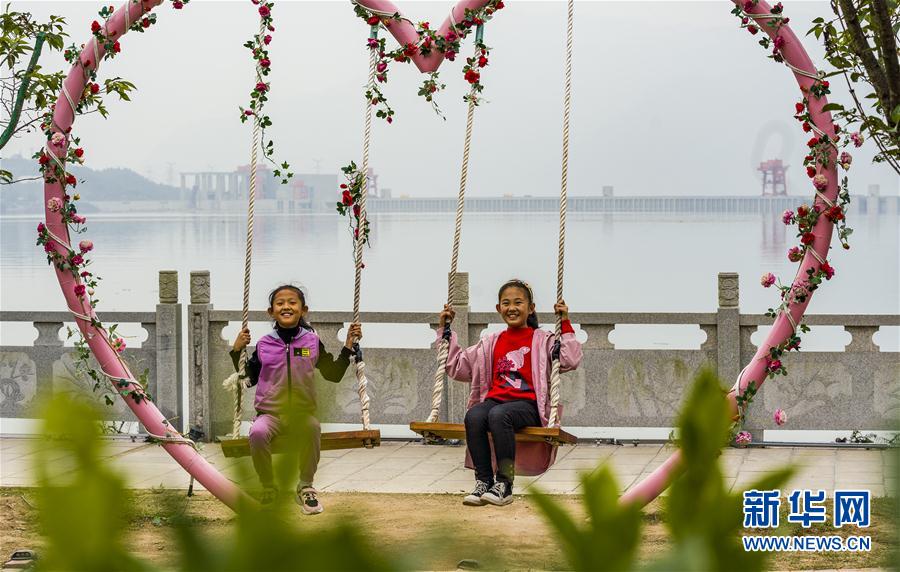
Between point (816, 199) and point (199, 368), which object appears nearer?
point (816, 199)

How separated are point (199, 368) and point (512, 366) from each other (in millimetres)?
3234

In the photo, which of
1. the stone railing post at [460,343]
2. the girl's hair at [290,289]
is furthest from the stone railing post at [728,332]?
the girl's hair at [290,289]

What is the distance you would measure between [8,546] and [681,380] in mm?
4433

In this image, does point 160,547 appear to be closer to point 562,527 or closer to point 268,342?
point 562,527

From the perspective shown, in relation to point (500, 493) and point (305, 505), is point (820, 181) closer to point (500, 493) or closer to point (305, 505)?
point (500, 493)

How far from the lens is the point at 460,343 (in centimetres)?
838

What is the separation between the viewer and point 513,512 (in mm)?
5977

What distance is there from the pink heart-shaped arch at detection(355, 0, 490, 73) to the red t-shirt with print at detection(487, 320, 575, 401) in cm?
132

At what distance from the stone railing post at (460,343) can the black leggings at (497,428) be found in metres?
2.40

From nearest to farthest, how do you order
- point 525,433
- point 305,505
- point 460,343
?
point 305,505, point 525,433, point 460,343

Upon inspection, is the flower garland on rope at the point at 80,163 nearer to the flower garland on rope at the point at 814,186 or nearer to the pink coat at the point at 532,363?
the pink coat at the point at 532,363

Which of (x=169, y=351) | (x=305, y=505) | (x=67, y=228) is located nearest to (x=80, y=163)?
(x=67, y=228)

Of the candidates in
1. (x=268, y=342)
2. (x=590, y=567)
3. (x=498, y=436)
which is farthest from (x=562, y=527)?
(x=268, y=342)


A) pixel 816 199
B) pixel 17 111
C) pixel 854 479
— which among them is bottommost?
pixel 854 479
